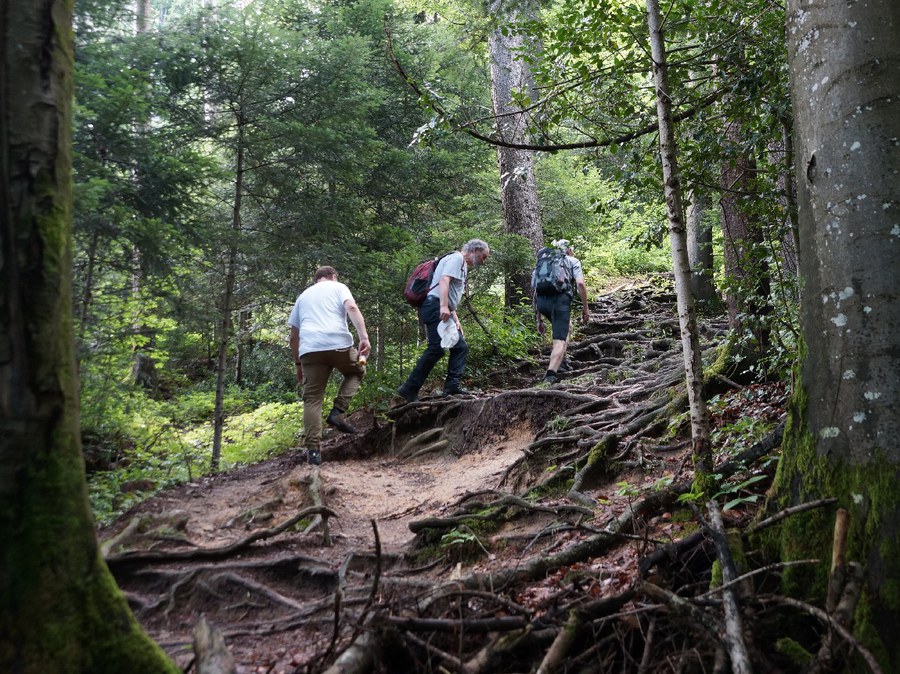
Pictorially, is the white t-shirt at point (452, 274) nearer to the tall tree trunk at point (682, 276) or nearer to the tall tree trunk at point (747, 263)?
the tall tree trunk at point (747, 263)

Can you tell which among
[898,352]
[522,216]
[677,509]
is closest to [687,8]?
[898,352]

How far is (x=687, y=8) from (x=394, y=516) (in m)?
4.91

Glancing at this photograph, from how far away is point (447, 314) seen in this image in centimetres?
816

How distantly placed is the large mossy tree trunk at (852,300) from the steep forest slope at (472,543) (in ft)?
1.45

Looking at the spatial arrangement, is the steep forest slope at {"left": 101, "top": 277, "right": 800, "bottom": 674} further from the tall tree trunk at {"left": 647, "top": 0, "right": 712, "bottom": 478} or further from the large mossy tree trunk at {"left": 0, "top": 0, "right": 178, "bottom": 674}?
the large mossy tree trunk at {"left": 0, "top": 0, "right": 178, "bottom": 674}

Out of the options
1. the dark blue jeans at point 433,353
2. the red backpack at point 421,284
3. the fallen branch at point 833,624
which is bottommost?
the fallen branch at point 833,624

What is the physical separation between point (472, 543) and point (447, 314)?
166 inches

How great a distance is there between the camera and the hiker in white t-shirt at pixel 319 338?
7.48 m

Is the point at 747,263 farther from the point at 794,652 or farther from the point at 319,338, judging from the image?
the point at 319,338

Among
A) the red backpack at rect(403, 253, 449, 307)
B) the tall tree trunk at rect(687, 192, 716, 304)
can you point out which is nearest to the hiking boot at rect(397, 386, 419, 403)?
the red backpack at rect(403, 253, 449, 307)

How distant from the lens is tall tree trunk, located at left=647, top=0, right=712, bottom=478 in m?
3.48

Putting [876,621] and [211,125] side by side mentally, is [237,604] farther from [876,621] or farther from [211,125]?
[211,125]

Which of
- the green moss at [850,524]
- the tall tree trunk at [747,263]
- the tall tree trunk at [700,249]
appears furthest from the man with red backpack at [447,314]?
the tall tree trunk at [700,249]

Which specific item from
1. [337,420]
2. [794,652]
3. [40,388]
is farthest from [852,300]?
[337,420]
